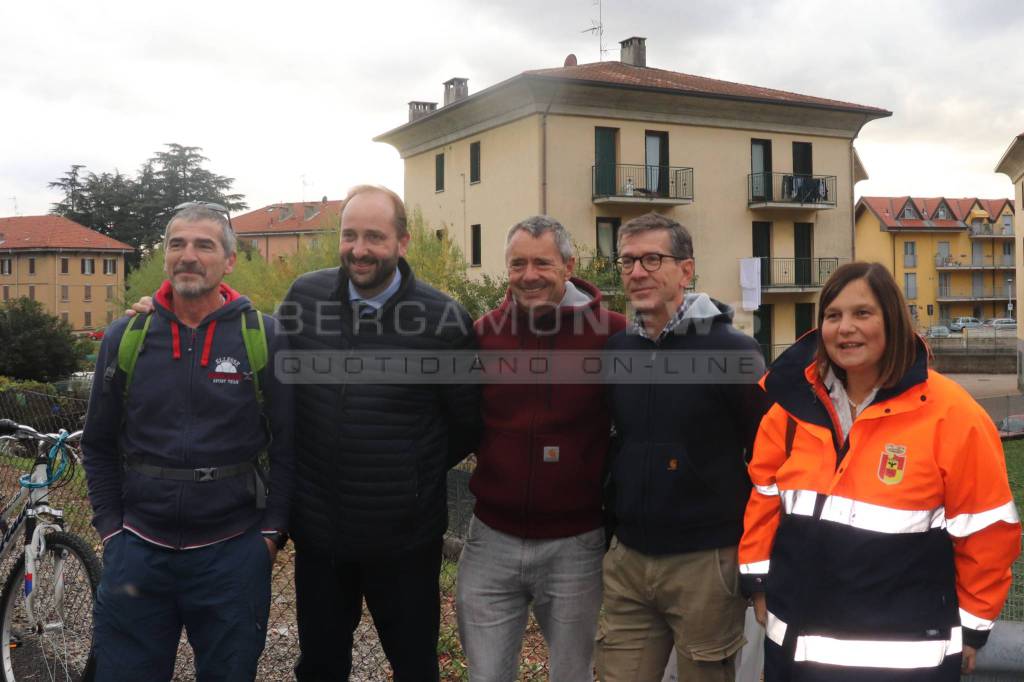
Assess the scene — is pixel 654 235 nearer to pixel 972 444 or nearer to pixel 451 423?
pixel 451 423

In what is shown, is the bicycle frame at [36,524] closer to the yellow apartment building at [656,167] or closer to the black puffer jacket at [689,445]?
the black puffer jacket at [689,445]

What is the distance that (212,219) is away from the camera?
297 centimetres

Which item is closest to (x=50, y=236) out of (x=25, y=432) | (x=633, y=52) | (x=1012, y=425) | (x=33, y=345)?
(x=33, y=345)

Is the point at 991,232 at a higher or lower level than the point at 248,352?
higher

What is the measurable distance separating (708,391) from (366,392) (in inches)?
44.9

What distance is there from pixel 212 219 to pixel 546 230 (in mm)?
1151

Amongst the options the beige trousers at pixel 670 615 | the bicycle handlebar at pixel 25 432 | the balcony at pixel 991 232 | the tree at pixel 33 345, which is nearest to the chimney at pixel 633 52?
the tree at pixel 33 345

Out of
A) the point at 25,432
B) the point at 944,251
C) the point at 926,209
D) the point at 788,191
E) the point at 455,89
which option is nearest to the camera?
the point at 25,432

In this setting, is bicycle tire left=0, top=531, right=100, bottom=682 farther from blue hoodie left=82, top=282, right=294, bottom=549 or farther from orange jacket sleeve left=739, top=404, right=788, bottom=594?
orange jacket sleeve left=739, top=404, right=788, bottom=594

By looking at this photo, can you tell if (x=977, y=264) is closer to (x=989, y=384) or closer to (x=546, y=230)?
(x=989, y=384)

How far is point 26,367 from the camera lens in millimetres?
24062

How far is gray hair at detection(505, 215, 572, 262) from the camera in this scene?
2986 mm

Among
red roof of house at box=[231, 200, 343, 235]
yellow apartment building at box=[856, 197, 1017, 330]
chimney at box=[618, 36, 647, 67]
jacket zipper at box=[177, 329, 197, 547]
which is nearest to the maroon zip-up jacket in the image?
jacket zipper at box=[177, 329, 197, 547]

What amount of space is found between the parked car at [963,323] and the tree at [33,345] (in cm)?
6694
